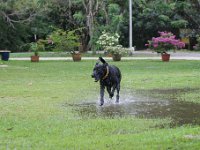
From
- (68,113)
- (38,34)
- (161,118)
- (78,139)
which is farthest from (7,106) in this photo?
(38,34)

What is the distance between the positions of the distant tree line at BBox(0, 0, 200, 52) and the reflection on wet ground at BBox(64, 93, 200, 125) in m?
22.1

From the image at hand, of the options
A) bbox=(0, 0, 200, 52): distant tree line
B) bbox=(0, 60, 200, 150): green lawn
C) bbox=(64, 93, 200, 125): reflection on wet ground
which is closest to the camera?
bbox=(0, 60, 200, 150): green lawn

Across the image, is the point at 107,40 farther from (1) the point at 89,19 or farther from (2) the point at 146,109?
(2) the point at 146,109

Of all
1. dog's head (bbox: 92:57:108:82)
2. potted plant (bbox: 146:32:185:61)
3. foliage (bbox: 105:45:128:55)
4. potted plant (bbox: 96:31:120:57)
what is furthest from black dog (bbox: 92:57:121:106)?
potted plant (bbox: 96:31:120:57)

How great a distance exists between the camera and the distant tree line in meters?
35.9

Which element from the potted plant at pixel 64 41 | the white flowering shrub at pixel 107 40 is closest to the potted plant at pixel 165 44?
the white flowering shrub at pixel 107 40

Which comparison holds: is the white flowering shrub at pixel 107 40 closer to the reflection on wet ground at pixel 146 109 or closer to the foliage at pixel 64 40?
the foliage at pixel 64 40

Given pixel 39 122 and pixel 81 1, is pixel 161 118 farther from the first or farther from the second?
pixel 81 1

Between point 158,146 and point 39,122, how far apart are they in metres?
2.95

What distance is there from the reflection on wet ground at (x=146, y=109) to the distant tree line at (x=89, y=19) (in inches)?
871

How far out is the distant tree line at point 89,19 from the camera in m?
35.9

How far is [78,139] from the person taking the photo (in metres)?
7.13

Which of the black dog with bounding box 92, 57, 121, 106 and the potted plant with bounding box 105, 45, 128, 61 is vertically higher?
the black dog with bounding box 92, 57, 121, 106

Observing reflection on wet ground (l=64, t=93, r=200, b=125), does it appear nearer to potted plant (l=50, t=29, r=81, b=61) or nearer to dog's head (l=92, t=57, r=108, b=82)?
dog's head (l=92, t=57, r=108, b=82)
